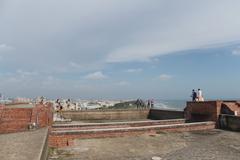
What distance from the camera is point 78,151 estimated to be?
29.7ft

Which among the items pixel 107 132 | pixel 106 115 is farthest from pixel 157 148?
pixel 106 115

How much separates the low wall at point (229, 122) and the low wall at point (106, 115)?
9.92 meters

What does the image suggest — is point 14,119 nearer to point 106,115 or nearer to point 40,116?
point 40,116

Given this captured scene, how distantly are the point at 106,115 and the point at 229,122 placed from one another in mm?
11282

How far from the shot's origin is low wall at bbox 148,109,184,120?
20.9m

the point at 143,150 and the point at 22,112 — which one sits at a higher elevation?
the point at 22,112

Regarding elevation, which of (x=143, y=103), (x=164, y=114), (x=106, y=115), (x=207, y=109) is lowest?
(x=106, y=115)

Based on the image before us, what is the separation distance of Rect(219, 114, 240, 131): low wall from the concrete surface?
9.10 m

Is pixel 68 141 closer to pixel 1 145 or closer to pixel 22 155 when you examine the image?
pixel 1 145

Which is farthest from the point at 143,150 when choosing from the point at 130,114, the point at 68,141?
the point at 130,114

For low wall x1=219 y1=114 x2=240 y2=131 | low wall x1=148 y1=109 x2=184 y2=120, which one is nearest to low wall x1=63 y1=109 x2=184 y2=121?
low wall x1=148 y1=109 x2=184 y2=120

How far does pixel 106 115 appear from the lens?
77.6 ft

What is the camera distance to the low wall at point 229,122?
13.8 m

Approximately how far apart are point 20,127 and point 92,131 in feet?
8.72
